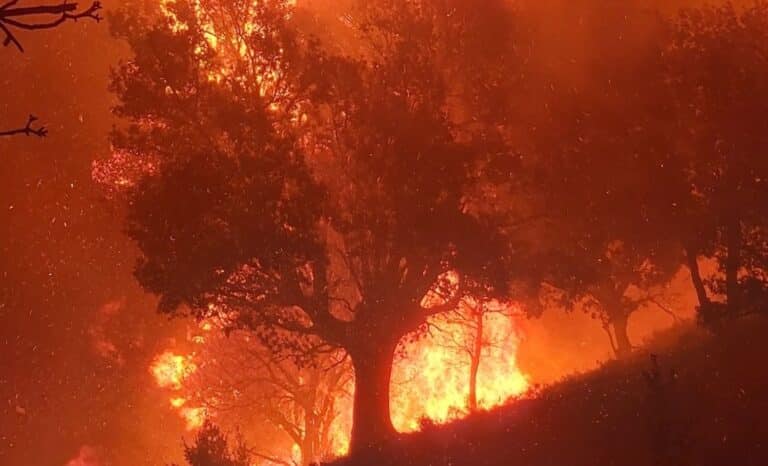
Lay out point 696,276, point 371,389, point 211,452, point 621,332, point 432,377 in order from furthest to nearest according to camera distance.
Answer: point 432,377
point 621,332
point 696,276
point 371,389
point 211,452

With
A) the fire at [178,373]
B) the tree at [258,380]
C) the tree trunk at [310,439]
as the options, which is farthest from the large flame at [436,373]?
the tree trunk at [310,439]

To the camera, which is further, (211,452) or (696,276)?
(696,276)

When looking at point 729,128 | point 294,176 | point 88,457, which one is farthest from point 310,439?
point 88,457

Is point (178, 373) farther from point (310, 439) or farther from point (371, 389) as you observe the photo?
point (371, 389)

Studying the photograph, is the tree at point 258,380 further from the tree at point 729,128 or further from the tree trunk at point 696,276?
the tree at point 729,128

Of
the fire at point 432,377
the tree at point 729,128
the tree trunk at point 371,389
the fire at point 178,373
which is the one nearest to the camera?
the tree at point 729,128

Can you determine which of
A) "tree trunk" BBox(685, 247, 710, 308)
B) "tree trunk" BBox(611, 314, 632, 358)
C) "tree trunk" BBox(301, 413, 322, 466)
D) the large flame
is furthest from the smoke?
"tree trunk" BBox(685, 247, 710, 308)

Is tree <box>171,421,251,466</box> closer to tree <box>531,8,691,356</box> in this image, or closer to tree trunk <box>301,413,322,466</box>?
tree <box>531,8,691,356</box>

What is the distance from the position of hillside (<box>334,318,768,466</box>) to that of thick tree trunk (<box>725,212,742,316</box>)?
78cm

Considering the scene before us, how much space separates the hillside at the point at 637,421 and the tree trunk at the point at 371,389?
2527 mm

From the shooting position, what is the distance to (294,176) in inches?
906

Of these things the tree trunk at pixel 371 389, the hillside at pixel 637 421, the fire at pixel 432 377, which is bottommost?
the hillside at pixel 637 421

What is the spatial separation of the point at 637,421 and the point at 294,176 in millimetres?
11877

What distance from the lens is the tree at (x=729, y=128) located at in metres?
23.9
